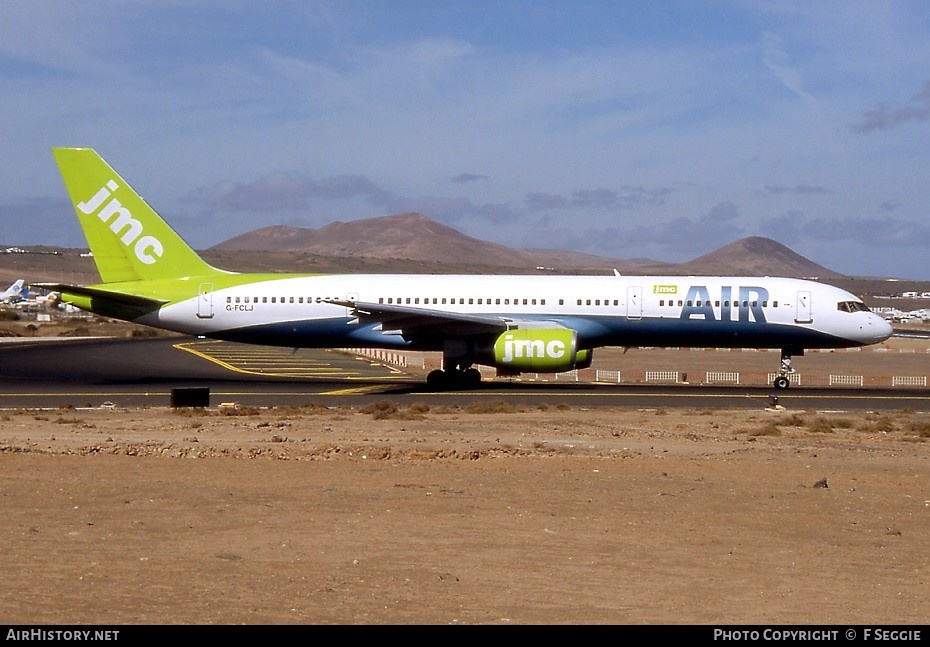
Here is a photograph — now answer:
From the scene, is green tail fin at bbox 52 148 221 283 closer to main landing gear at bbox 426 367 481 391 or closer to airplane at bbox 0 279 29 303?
main landing gear at bbox 426 367 481 391

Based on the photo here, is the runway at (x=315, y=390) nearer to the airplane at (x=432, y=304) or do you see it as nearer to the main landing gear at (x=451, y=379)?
the main landing gear at (x=451, y=379)

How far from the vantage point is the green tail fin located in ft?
124

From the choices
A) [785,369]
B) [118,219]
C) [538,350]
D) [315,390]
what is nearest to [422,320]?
[538,350]

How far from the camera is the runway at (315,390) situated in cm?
3156

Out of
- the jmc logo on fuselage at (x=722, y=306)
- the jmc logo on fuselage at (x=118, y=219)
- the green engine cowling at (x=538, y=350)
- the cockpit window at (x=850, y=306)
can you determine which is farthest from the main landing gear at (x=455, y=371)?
the cockpit window at (x=850, y=306)

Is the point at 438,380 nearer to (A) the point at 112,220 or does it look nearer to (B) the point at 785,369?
(B) the point at 785,369

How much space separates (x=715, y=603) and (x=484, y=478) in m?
7.68

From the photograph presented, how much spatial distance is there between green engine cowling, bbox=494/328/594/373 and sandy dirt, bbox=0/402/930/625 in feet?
32.6

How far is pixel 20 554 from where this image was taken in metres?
10.8

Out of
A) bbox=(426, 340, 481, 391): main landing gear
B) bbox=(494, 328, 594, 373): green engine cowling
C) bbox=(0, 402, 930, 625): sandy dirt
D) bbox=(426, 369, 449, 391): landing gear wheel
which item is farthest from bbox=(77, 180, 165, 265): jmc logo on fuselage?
bbox=(0, 402, 930, 625): sandy dirt

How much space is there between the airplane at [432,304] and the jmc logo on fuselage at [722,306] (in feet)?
0.11

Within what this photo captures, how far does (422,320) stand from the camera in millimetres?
34969

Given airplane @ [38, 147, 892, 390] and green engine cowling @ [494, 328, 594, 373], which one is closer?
green engine cowling @ [494, 328, 594, 373]

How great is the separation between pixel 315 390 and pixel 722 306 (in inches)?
526
